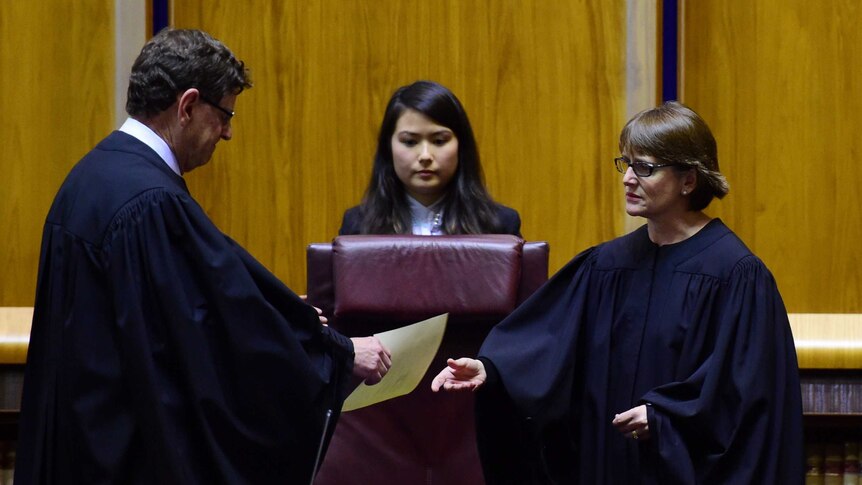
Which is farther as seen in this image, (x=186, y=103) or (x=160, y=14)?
(x=160, y=14)

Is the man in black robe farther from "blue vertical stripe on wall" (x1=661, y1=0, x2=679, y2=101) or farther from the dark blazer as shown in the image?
"blue vertical stripe on wall" (x1=661, y1=0, x2=679, y2=101)

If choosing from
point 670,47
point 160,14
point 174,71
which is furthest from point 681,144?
point 160,14

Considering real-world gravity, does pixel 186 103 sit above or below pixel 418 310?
above

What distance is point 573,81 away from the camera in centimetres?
495

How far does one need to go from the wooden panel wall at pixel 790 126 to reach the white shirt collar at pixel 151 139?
2756 millimetres

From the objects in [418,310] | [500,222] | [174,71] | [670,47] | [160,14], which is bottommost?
[418,310]

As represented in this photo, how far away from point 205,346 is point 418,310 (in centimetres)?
81

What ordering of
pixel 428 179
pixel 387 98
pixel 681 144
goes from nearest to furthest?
pixel 681 144 → pixel 428 179 → pixel 387 98

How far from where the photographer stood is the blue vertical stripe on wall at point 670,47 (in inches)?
194

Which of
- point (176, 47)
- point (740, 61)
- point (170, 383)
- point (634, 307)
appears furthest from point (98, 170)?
point (740, 61)

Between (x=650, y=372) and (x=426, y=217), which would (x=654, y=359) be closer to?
(x=650, y=372)

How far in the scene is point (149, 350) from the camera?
251 centimetres

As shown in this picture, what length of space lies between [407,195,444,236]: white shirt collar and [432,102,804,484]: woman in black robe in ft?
2.40

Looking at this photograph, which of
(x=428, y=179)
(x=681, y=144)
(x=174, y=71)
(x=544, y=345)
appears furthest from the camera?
(x=428, y=179)
